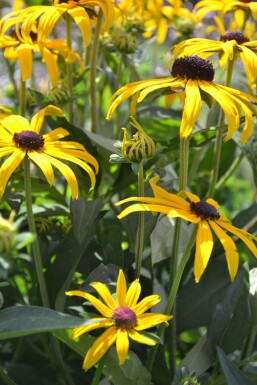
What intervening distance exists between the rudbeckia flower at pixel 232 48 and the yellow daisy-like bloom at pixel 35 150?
6.6 inches

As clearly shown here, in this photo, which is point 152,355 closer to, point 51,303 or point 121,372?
point 121,372

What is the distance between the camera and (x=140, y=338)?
2.03 ft

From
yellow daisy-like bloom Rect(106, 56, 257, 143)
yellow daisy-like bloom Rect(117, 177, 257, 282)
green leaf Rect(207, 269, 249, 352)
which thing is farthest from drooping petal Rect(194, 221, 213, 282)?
green leaf Rect(207, 269, 249, 352)

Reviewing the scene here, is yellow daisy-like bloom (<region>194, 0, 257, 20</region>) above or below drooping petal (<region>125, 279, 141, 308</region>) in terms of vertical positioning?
above

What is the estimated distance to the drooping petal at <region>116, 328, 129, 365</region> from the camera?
61 cm

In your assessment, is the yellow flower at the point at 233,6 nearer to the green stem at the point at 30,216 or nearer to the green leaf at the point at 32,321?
the green stem at the point at 30,216

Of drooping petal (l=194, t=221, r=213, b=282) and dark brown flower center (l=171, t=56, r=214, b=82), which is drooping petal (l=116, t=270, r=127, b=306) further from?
dark brown flower center (l=171, t=56, r=214, b=82)

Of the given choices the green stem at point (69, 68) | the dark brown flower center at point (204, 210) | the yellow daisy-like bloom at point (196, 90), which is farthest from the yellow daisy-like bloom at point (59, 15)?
the dark brown flower center at point (204, 210)

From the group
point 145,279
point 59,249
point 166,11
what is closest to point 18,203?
point 59,249

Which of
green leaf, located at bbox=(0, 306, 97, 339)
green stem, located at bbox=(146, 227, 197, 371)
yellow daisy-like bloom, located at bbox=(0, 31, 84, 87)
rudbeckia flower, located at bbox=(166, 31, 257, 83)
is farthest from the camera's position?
yellow daisy-like bloom, located at bbox=(0, 31, 84, 87)

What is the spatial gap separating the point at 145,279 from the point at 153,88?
32cm

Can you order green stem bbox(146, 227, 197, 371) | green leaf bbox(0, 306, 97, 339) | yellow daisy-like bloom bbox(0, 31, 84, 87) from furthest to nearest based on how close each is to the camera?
1. yellow daisy-like bloom bbox(0, 31, 84, 87)
2. green stem bbox(146, 227, 197, 371)
3. green leaf bbox(0, 306, 97, 339)

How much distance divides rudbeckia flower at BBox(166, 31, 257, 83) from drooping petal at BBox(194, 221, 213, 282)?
0.69 feet

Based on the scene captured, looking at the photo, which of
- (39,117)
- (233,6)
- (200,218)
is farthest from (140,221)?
(233,6)
